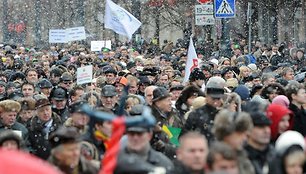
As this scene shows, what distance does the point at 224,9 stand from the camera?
21125 mm

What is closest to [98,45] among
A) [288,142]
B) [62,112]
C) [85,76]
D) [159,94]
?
[85,76]

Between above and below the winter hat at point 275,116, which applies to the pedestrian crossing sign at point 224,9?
above

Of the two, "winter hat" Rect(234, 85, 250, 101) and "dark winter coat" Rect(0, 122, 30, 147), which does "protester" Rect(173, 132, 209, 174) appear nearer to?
"dark winter coat" Rect(0, 122, 30, 147)

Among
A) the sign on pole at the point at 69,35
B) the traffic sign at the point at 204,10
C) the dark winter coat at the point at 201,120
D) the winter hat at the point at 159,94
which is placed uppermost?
the traffic sign at the point at 204,10

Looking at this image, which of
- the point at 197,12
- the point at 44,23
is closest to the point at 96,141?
the point at 197,12

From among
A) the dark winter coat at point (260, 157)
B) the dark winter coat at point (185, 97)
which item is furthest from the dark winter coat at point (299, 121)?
the dark winter coat at point (260, 157)

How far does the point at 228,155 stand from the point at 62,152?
1.40m

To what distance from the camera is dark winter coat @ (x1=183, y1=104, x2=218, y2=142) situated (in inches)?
402

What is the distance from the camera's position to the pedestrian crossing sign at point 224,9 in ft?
69.0

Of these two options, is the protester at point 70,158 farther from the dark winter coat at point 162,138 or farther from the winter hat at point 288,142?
the dark winter coat at point 162,138

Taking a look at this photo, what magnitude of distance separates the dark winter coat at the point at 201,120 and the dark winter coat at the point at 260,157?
6.90 feet

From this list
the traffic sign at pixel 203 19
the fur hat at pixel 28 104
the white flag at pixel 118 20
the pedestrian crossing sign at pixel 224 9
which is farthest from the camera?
the traffic sign at pixel 203 19

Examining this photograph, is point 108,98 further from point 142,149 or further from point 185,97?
point 142,149

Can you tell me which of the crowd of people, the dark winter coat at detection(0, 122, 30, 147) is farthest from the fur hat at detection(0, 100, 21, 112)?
the dark winter coat at detection(0, 122, 30, 147)
